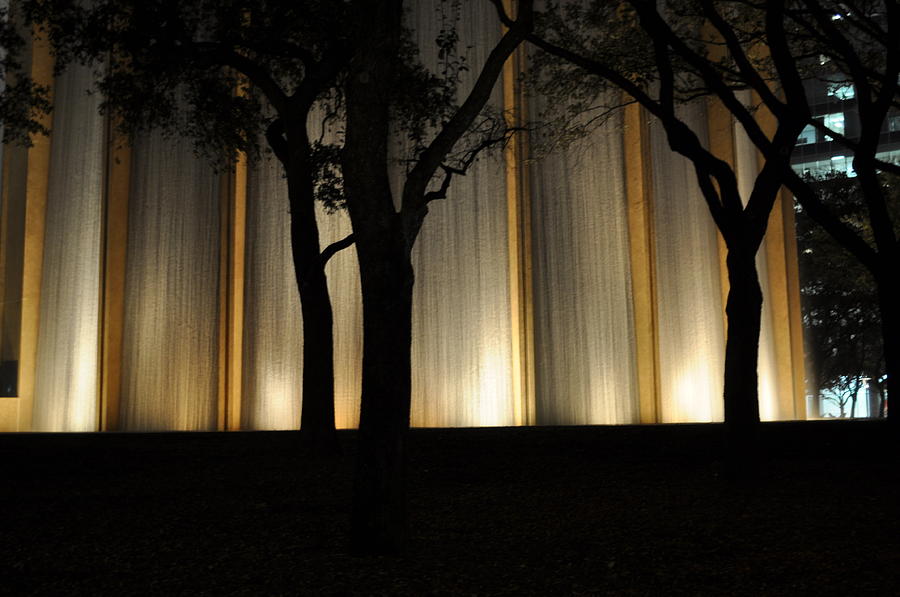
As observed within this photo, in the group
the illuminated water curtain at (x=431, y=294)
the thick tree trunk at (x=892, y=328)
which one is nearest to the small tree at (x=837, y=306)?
the illuminated water curtain at (x=431, y=294)

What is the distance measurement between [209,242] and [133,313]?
2109mm

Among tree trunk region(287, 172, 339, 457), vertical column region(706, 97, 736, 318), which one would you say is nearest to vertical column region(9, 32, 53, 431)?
tree trunk region(287, 172, 339, 457)

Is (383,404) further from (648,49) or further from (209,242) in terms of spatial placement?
(209,242)

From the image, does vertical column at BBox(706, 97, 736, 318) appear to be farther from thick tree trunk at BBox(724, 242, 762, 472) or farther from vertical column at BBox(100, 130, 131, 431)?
vertical column at BBox(100, 130, 131, 431)

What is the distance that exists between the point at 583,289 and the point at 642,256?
149 cm

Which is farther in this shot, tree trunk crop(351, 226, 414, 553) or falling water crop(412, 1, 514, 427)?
falling water crop(412, 1, 514, 427)

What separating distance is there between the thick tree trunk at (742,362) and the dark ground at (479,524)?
39 centimetres

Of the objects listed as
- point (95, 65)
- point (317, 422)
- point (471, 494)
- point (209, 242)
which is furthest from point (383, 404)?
point (95, 65)

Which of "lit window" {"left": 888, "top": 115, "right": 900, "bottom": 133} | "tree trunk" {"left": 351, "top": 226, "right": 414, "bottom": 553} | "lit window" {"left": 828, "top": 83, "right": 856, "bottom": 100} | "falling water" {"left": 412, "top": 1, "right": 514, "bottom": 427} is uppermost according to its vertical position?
"lit window" {"left": 888, "top": 115, "right": 900, "bottom": 133}

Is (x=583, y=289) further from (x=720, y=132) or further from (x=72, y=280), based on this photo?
(x=72, y=280)

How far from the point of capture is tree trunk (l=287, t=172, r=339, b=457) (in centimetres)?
998

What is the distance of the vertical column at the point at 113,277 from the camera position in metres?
18.4

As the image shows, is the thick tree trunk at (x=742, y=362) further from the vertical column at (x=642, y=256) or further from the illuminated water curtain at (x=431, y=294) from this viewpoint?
the vertical column at (x=642, y=256)

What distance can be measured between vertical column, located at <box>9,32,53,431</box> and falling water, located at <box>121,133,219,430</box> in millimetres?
2012
